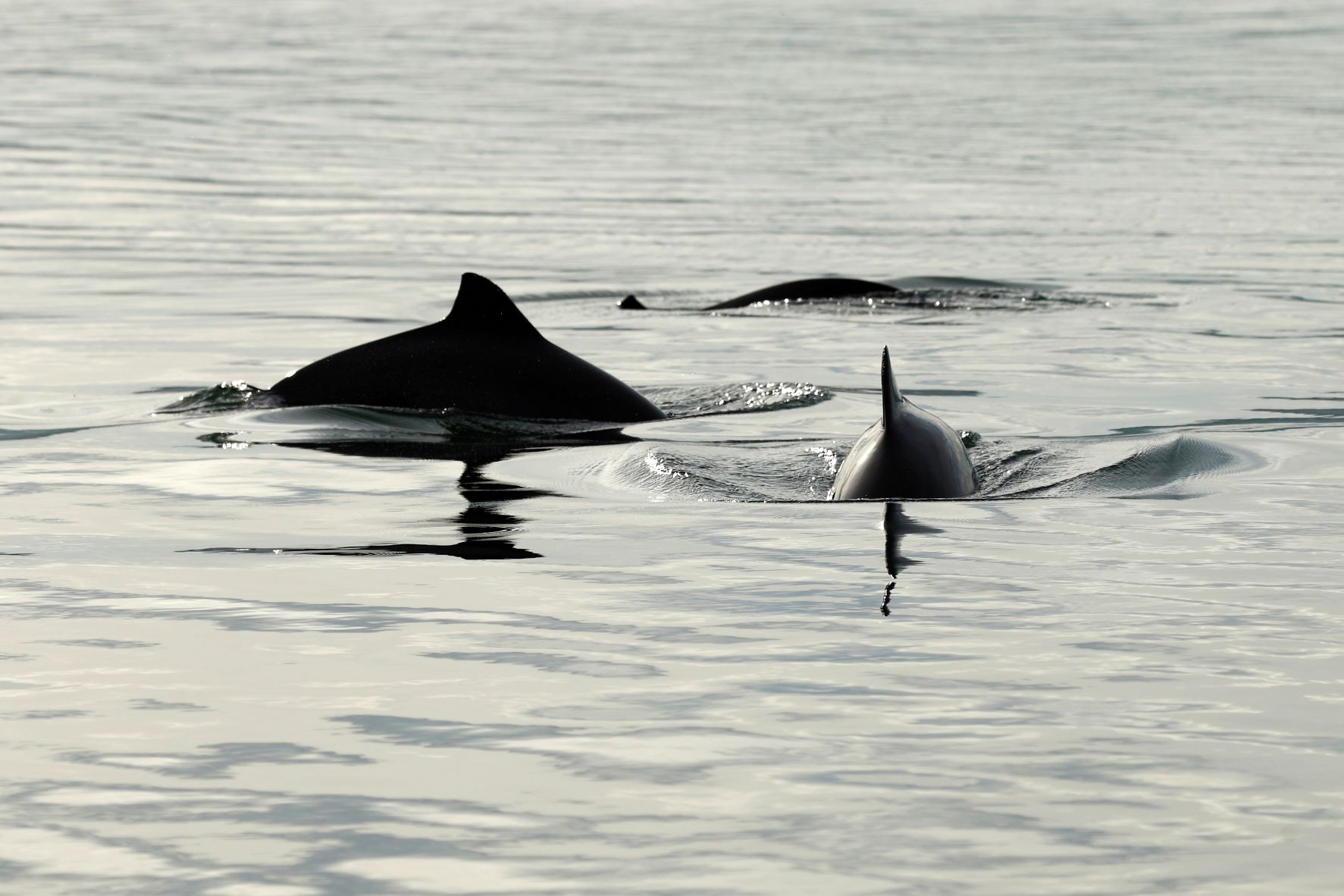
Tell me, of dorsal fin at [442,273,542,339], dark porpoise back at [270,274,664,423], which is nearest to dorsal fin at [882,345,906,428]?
dark porpoise back at [270,274,664,423]

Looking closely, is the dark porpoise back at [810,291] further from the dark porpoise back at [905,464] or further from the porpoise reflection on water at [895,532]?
the porpoise reflection on water at [895,532]

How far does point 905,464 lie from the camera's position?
8.56 metres

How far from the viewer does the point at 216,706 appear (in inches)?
224

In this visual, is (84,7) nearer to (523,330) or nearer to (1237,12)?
(1237,12)

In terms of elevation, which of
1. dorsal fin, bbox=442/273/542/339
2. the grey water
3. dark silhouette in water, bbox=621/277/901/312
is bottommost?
the grey water

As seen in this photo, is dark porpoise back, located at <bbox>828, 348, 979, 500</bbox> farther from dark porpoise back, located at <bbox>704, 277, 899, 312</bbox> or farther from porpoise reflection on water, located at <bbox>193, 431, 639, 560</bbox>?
dark porpoise back, located at <bbox>704, 277, 899, 312</bbox>

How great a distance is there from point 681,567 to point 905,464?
1371mm

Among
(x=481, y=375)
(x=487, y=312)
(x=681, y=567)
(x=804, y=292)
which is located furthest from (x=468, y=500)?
A: (x=804, y=292)

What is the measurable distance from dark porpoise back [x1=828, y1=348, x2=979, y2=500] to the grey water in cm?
20

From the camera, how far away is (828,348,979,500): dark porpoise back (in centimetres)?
855

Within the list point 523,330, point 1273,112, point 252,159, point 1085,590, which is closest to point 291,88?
point 252,159

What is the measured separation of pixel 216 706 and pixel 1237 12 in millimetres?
68388

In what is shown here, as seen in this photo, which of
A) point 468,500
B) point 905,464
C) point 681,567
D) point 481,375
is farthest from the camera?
point 481,375

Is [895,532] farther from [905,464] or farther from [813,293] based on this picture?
[813,293]
